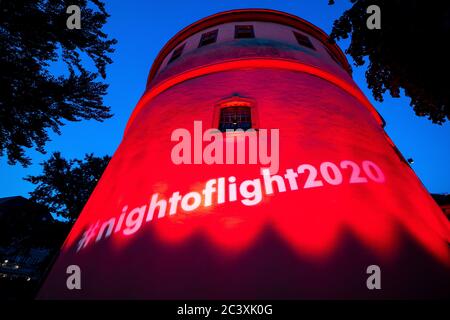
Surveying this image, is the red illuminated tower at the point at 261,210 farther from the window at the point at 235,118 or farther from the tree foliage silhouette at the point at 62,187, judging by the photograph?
the tree foliage silhouette at the point at 62,187

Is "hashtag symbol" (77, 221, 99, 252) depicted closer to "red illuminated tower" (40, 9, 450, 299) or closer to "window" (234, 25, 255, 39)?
"red illuminated tower" (40, 9, 450, 299)

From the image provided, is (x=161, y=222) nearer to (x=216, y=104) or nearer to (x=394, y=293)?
(x=216, y=104)

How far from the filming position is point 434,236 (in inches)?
248

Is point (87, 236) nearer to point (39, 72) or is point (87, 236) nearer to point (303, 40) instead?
point (39, 72)

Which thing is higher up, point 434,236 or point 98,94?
point 98,94

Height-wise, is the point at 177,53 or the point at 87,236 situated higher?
the point at 177,53

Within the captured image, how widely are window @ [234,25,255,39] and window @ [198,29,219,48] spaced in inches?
34.1

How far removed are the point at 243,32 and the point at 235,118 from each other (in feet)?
17.1

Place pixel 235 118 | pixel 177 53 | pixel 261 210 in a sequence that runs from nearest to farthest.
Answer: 1. pixel 261 210
2. pixel 235 118
3. pixel 177 53

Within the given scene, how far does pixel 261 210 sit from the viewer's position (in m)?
5.85

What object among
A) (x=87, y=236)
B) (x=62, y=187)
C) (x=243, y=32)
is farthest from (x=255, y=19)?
(x=62, y=187)
